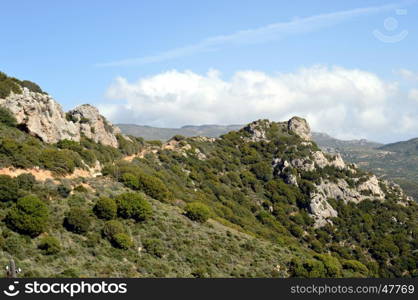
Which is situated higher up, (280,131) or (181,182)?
(280,131)

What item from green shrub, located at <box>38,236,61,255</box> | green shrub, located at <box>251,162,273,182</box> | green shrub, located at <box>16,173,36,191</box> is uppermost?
green shrub, located at <box>16,173,36,191</box>

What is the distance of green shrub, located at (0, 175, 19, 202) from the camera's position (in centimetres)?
3962

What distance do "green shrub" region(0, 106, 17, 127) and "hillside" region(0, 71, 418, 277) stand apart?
0.60ft

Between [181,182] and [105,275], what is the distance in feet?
176

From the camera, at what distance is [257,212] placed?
94.2m

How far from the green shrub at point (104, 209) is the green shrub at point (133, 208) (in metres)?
1.69

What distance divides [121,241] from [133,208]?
6661 millimetres

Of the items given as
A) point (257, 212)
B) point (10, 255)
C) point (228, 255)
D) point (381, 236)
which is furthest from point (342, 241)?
point (10, 255)

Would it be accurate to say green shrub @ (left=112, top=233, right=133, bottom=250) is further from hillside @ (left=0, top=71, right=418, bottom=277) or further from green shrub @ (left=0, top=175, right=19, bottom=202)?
green shrub @ (left=0, top=175, right=19, bottom=202)

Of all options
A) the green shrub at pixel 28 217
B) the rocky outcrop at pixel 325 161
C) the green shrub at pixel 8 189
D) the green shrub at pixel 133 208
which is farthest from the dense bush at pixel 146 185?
the rocky outcrop at pixel 325 161

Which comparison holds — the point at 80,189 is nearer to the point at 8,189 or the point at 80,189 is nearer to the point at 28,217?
the point at 8,189

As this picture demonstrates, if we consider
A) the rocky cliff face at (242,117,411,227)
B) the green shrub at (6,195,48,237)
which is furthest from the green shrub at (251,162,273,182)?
the green shrub at (6,195,48,237)

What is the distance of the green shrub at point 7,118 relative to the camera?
57.9m

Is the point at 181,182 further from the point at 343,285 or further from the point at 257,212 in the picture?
the point at 343,285
